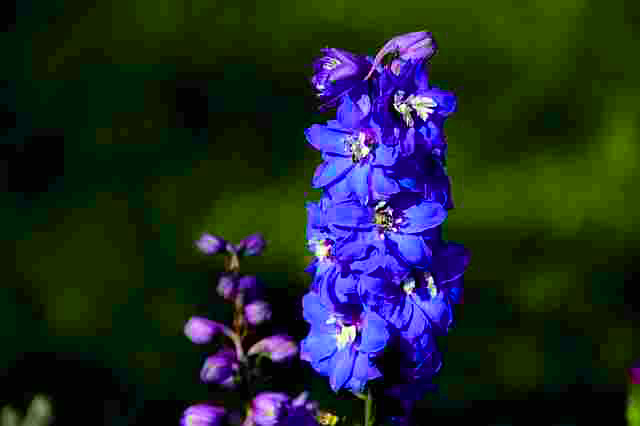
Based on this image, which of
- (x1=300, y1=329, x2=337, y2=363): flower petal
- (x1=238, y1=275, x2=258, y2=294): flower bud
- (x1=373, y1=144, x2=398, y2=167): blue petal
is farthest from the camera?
(x1=238, y1=275, x2=258, y2=294): flower bud

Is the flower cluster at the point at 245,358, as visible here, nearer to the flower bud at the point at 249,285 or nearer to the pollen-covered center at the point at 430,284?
the flower bud at the point at 249,285

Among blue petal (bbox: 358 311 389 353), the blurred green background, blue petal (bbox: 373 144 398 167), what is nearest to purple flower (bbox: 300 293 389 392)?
blue petal (bbox: 358 311 389 353)

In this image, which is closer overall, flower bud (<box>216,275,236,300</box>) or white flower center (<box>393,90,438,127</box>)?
white flower center (<box>393,90,438,127</box>)

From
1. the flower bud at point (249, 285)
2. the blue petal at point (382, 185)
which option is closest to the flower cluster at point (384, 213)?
the blue petal at point (382, 185)

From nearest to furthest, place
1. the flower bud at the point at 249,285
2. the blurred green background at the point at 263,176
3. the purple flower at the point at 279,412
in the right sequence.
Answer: the purple flower at the point at 279,412
the flower bud at the point at 249,285
the blurred green background at the point at 263,176

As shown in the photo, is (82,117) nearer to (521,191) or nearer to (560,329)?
(521,191)

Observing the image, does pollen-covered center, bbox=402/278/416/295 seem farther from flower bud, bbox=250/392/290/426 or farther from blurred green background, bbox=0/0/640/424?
blurred green background, bbox=0/0/640/424
